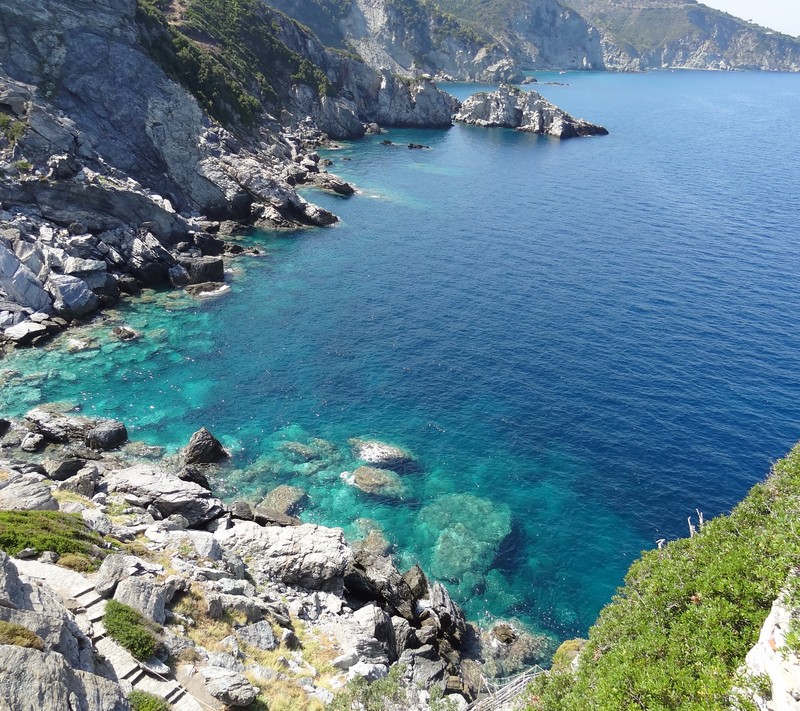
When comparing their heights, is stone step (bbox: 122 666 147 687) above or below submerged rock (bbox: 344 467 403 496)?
above

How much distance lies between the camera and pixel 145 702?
21.3m

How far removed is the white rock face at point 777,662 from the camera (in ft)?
53.6

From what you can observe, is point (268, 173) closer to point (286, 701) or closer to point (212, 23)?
point (212, 23)

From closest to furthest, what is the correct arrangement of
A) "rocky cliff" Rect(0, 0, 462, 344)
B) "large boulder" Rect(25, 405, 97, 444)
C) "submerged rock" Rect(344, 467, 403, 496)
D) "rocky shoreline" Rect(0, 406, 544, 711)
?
1. "rocky shoreline" Rect(0, 406, 544, 711)
2. "submerged rock" Rect(344, 467, 403, 496)
3. "large boulder" Rect(25, 405, 97, 444)
4. "rocky cliff" Rect(0, 0, 462, 344)

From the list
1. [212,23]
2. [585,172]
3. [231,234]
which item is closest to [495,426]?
[231,234]

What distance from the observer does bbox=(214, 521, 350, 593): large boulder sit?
36.9 meters

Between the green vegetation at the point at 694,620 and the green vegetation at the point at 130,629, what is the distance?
17.3m

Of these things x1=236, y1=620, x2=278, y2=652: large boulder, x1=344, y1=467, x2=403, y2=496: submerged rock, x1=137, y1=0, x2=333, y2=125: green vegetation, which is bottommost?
x1=344, y1=467, x2=403, y2=496: submerged rock

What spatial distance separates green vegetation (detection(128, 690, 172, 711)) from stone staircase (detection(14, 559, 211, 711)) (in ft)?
2.81

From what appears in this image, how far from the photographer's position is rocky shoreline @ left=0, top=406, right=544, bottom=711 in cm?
2225

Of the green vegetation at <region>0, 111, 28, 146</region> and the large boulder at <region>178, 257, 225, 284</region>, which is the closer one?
the green vegetation at <region>0, 111, 28, 146</region>

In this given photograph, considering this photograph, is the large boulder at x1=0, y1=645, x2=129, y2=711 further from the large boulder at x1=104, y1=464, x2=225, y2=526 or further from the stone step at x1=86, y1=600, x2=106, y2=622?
the large boulder at x1=104, y1=464, x2=225, y2=526

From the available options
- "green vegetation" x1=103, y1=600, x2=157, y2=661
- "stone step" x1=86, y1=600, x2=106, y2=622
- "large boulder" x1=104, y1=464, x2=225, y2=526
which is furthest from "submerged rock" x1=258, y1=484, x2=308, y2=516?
"green vegetation" x1=103, y1=600, x2=157, y2=661

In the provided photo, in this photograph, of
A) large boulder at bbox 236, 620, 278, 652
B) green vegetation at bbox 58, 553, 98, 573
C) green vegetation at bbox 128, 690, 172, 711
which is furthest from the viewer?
large boulder at bbox 236, 620, 278, 652
